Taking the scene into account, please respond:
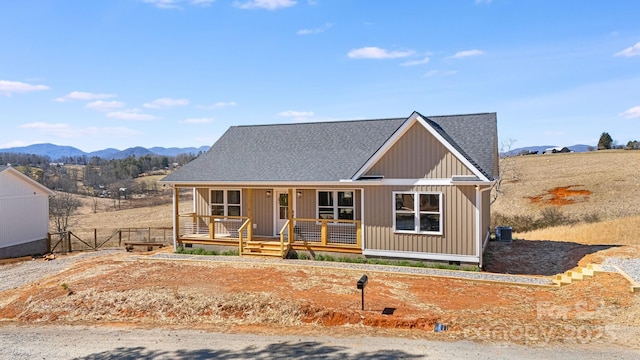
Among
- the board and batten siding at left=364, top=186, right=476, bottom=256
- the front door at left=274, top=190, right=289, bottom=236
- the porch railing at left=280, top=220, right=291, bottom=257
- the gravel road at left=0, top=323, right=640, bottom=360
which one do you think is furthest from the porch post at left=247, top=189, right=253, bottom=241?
the gravel road at left=0, top=323, right=640, bottom=360

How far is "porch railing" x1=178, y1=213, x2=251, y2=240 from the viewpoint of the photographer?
1928 cm

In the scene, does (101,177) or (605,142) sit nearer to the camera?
(605,142)

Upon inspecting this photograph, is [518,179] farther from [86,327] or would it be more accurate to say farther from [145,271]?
[86,327]

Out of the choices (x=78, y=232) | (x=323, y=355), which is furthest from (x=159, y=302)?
(x=78, y=232)

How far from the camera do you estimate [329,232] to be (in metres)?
18.0

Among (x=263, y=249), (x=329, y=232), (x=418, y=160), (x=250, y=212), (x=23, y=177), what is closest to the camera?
(x=418, y=160)

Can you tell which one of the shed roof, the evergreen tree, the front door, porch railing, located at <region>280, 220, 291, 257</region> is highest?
the evergreen tree

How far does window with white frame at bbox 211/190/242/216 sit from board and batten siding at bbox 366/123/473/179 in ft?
22.0

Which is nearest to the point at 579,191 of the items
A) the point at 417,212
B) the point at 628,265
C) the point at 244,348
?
the point at 628,265

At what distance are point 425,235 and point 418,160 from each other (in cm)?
279

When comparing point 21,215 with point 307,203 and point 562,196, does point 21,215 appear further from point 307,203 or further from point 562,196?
point 562,196

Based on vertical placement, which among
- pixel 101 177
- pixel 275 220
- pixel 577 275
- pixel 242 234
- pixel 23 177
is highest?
pixel 101 177

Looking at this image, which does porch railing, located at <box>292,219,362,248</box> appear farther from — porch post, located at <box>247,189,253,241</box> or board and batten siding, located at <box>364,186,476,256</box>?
porch post, located at <box>247,189,253,241</box>

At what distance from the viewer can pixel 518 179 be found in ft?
169
